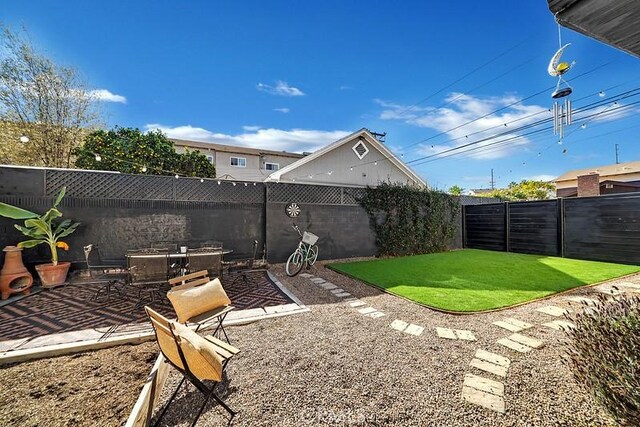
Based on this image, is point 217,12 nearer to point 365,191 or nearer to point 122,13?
point 122,13

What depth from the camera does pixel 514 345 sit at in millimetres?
3182

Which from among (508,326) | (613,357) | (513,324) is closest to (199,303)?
(613,357)

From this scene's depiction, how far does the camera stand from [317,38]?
899cm

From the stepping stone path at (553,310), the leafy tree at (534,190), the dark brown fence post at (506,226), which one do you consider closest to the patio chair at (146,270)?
the stepping stone path at (553,310)

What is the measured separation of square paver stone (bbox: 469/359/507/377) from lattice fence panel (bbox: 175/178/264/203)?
6.82 metres

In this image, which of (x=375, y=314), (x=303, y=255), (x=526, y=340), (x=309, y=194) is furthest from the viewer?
(x=309, y=194)

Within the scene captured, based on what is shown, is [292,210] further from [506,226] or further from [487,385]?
[506,226]

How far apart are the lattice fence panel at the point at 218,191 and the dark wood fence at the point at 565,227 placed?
10813mm

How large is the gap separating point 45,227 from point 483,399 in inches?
333

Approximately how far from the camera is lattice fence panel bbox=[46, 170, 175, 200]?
6.25m

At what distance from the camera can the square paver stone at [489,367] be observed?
2.61 metres

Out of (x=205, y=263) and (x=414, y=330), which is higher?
(x=205, y=263)

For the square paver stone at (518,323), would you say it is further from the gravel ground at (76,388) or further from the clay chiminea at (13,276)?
the clay chiminea at (13,276)

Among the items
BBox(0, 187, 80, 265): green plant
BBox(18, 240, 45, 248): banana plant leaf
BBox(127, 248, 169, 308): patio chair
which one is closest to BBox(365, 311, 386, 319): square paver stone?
BBox(127, 248, 169, 308): patio chair
